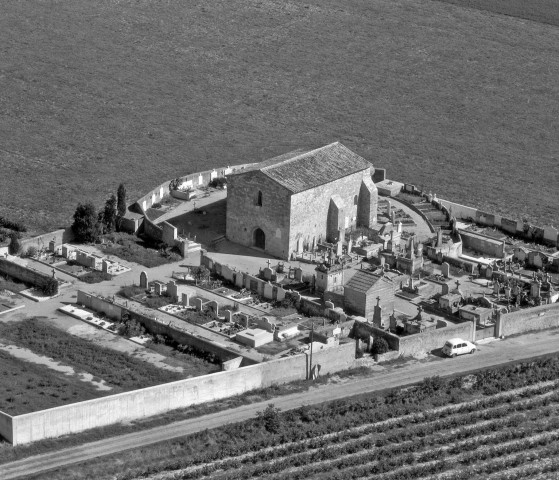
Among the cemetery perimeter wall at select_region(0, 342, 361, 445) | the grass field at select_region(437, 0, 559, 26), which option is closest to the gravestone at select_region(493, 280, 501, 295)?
the cemetery perimeter wall at select_region(0, 342, 361, 445)

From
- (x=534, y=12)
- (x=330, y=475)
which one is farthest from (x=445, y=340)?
(x=534, y=12)

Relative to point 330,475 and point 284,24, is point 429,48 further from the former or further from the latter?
point 330,475

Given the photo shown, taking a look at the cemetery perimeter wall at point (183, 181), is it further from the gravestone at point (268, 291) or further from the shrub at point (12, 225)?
the gravestone at point (268, 291)

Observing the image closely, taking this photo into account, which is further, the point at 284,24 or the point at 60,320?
the point at 284,24

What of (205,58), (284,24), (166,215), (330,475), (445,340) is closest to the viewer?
(330,475)

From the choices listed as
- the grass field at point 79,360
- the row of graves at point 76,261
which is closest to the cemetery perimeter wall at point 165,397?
the grass field at point 79,360

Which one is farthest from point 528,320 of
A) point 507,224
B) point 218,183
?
point 218,183

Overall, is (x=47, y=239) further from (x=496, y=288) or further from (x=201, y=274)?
(x=496, y=288)
